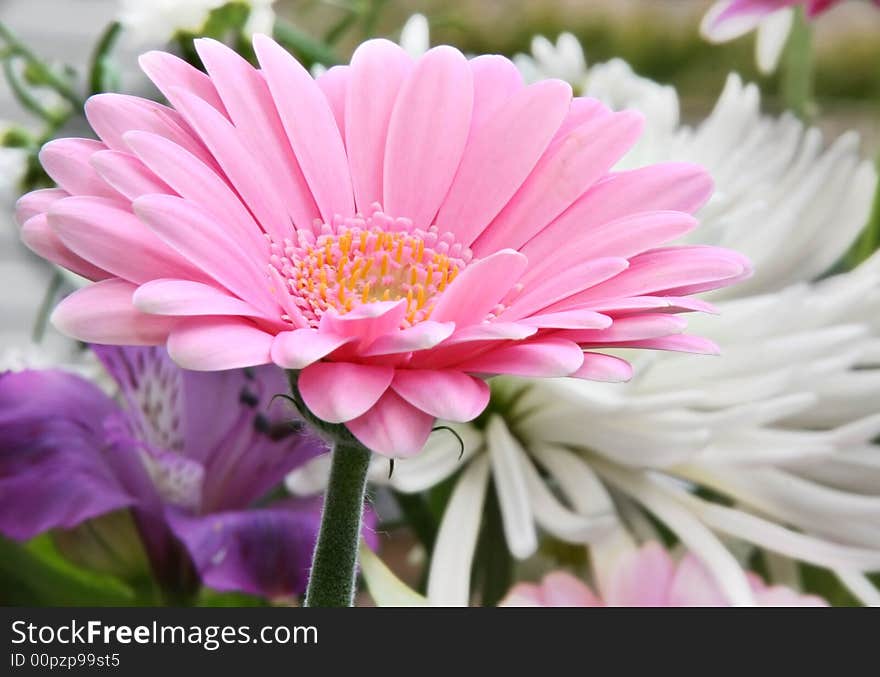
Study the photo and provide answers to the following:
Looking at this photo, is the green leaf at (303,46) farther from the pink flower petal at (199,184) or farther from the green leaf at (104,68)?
the pink flower petal at (199,184)

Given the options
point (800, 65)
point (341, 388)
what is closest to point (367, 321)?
point (341, 388)

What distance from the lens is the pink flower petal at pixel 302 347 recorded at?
87 millimetres

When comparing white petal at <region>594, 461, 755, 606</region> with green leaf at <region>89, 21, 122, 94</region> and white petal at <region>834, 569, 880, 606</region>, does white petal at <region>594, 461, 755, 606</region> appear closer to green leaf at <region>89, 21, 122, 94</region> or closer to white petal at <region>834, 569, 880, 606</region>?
white petal at <region>834, 569, 880, 606</region>

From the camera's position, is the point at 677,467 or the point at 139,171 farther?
the point at 677,467

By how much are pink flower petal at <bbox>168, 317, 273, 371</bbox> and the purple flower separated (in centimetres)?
7

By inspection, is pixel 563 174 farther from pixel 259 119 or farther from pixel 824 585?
pixel 824 585

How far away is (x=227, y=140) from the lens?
0.37 ft

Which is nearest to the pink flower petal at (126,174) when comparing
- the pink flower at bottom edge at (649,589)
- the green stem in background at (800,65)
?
the pink flower at bottom edge at (649,589)

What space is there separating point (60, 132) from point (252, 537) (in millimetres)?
139

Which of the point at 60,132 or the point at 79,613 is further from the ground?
the point at 60,132

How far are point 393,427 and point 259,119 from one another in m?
0.04

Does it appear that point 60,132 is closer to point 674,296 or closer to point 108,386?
point 108,386

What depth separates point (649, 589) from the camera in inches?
7.5

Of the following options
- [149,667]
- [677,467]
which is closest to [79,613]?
[149,667]
